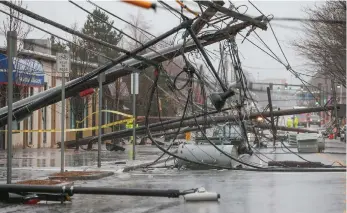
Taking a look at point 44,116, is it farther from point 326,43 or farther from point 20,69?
point 326,43

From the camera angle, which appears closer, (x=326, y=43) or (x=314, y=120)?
(x=326, y=43)

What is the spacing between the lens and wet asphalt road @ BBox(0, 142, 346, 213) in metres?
11.7

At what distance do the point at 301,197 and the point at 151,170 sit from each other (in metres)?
9.13

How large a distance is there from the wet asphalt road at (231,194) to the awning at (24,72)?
1118 cm

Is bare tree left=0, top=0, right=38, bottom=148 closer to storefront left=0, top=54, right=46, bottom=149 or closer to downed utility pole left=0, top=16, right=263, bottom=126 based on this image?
storefront left=0, top=54, right=46, bottom=149

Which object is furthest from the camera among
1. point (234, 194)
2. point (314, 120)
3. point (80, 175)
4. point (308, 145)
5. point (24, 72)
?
point (314, 120)

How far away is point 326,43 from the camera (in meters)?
35.7

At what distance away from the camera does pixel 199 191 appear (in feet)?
41.2

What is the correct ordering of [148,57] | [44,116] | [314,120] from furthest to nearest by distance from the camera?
[314,120] → [44,116] → [148,57]

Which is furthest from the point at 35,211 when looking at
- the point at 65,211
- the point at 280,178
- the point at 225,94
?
the point at 280,178

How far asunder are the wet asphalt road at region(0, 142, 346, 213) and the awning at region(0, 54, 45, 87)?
11.2 m

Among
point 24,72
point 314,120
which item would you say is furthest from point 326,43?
point 314,120

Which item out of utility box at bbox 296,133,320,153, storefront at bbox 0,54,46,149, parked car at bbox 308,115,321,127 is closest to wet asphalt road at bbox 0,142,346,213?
storefront at bbox 0,54,46,149

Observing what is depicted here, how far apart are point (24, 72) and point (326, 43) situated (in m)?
16.9
